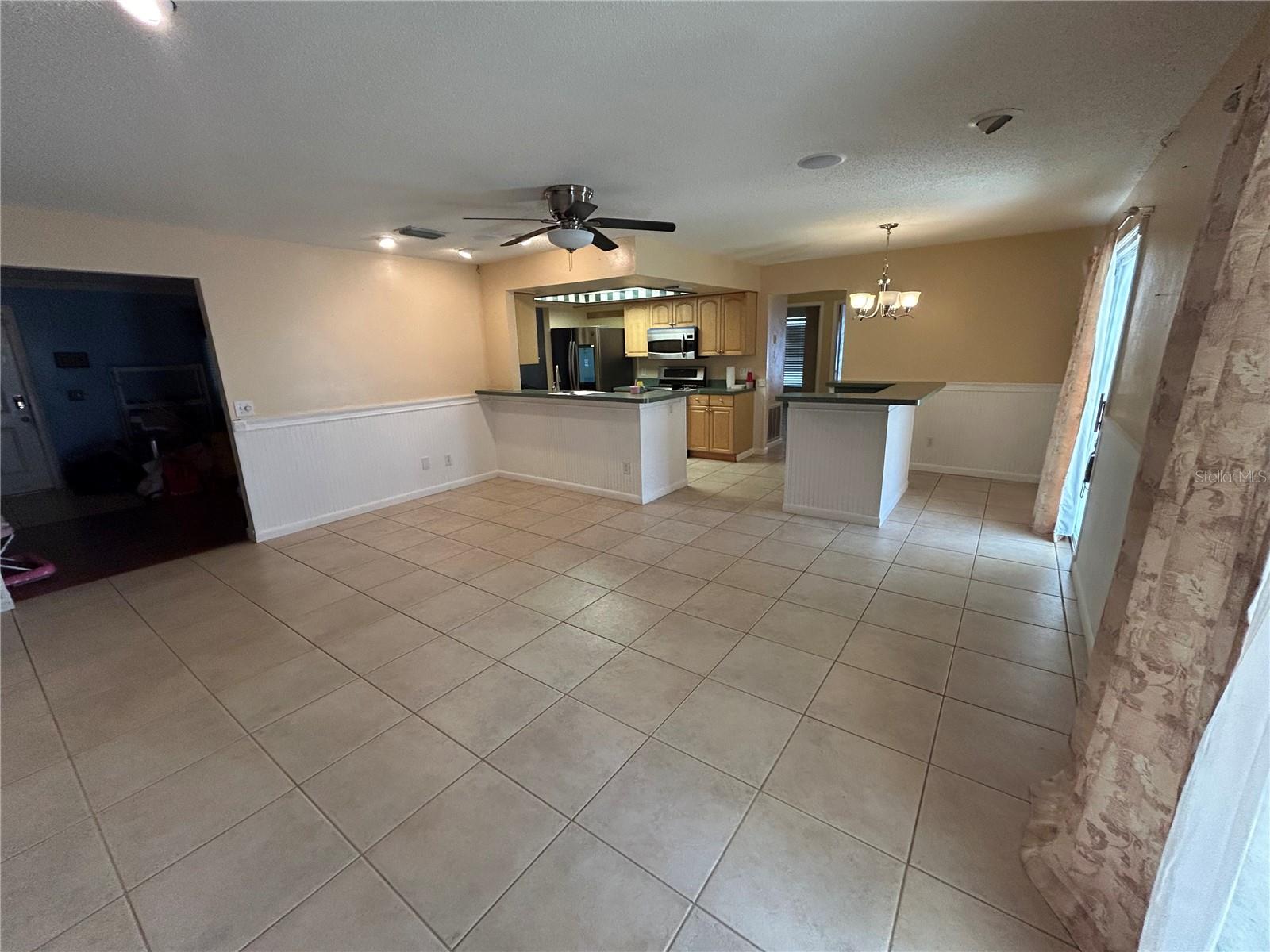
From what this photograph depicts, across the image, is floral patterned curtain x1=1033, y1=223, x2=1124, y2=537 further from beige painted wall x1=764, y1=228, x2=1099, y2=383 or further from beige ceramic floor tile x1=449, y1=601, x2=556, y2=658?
beige ceramic floor tile x1=449, y1=601, x2=556, y2=658

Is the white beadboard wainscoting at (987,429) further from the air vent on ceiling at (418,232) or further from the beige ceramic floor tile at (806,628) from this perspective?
the air vent on ceiling at (418,232)

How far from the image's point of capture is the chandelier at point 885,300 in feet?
13.9

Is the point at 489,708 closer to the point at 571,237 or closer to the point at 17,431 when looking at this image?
the point at 571,237

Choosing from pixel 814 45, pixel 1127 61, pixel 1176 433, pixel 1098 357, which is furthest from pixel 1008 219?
pixel 1176 433

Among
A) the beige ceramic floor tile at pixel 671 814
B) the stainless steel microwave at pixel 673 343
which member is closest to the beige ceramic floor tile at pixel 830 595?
the beige ceramic floor tile at pixel 671 814

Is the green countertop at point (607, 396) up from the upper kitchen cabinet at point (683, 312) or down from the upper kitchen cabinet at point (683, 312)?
down

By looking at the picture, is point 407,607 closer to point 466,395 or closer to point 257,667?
point 257,667

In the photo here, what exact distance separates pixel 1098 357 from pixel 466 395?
5.45 m

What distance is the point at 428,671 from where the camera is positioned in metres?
2.28

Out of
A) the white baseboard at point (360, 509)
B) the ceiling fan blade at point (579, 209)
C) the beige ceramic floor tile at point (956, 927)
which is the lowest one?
the beige ceramic floor tile at point (956, 927)

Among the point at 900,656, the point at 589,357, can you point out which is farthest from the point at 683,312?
the point at 900,656

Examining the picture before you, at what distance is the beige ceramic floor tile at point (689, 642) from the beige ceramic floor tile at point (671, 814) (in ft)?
1.79

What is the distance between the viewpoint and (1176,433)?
104 centimetres

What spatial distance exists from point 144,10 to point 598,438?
376 cm
